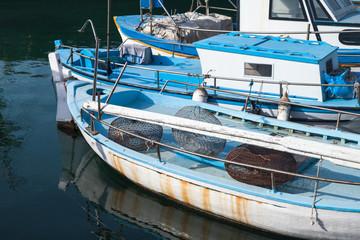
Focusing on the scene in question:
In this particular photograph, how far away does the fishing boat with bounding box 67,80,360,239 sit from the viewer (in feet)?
A: 30.3

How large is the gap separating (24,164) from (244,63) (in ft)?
24.1

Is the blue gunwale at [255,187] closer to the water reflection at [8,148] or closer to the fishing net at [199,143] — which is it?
the fishing net at [199,143]

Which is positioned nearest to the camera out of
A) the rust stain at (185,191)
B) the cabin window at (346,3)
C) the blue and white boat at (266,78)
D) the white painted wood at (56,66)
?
the rust stain at (185,191)

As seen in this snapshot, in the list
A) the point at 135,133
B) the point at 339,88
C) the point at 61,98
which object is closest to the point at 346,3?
the point at 339,88

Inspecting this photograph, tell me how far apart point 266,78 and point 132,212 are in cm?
594

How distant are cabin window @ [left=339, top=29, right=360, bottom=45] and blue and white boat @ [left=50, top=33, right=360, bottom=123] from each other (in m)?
2.89

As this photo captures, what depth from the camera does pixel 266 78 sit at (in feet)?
46.5

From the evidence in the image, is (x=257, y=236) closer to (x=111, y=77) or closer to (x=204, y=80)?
(x=204, y=80)

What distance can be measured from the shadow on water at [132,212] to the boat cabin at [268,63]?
4.35 metres

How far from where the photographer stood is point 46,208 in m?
11.6

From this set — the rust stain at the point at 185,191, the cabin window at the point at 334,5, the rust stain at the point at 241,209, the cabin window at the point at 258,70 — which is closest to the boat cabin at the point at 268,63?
the cabin window at the point at 258,70

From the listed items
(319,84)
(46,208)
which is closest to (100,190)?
(46,208)

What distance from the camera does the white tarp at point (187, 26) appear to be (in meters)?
19.7

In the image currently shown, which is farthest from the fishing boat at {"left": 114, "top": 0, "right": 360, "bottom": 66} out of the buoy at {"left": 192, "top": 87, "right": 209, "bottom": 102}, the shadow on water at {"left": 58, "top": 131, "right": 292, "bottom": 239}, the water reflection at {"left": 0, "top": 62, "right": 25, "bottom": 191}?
the shadow on water at {"left": 58, "top": 131, "right": 292, "bottom": 239}
